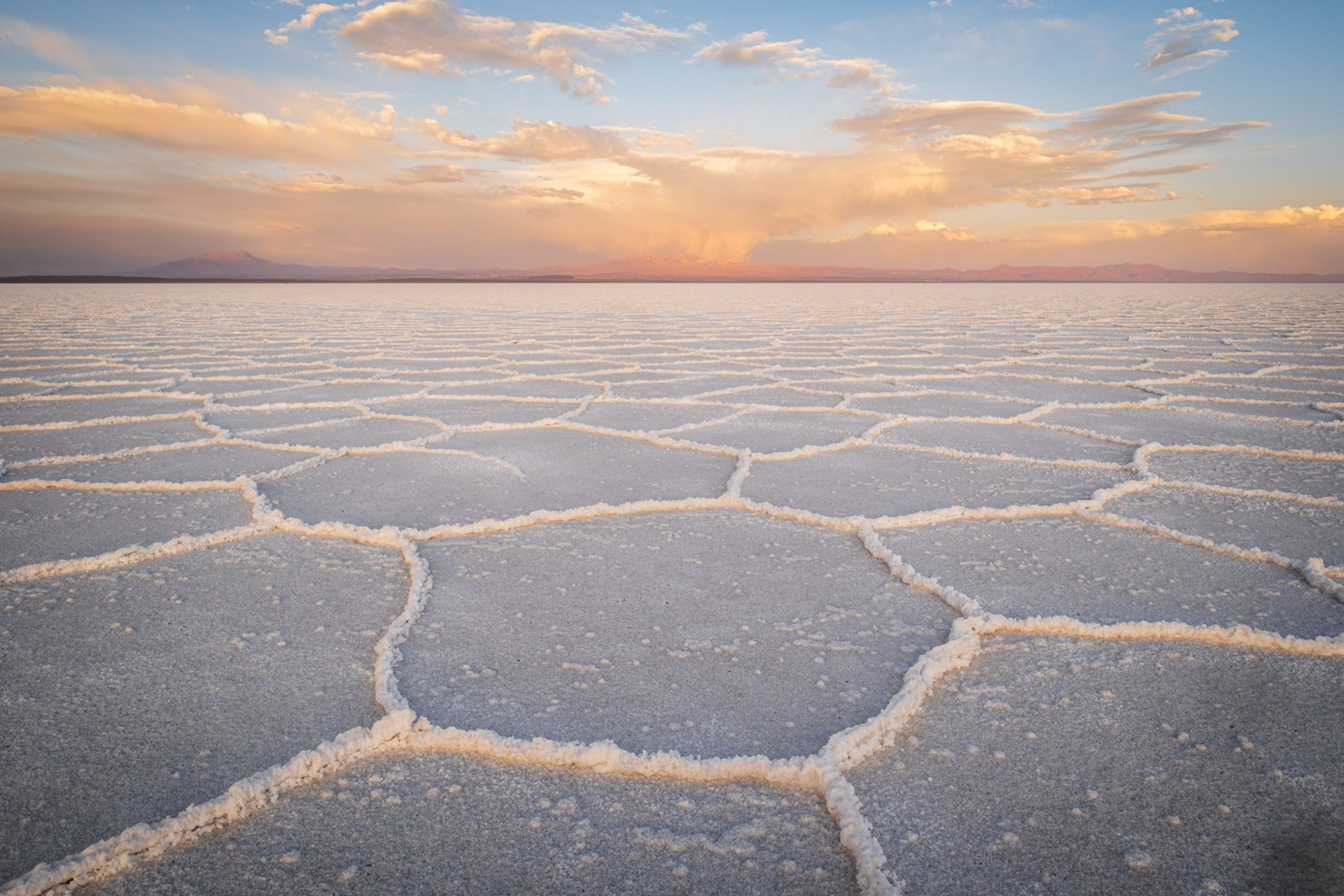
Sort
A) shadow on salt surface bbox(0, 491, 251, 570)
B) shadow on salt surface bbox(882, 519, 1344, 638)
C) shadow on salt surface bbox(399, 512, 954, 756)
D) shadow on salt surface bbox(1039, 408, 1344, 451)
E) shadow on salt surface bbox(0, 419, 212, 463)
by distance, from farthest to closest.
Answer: shadow on salt surface bbox(1039, 408, 1344, 451)
shadow on salt surface bbox(0, 419, 212, 463)
shadow on salt surface bbox(0, 491, 251, 570)
shadow on salt surface bbox(882, 519, 1344, 638)
shadow on salt surface bbox(399, 512, 954, 756)

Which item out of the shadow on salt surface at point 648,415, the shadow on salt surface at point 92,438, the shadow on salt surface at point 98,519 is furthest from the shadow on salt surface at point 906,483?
the shadow on salt surface at point 92,438

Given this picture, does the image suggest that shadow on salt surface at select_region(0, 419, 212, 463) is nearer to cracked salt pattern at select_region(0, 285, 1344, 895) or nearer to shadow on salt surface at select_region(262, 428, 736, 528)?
cracked salt pattern at select_region(0, 285, 1344, 895)

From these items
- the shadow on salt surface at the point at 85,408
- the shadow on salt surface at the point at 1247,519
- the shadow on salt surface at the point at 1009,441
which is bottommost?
the shadow on salt surface at the point at 1247,519

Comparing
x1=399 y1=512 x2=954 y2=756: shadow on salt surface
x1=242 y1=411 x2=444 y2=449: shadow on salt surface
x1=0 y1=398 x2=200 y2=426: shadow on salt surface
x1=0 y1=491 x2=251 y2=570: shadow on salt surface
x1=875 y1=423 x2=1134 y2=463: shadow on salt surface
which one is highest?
x1=0 y1=398 x2=200 y2=426: shadow on salt surface

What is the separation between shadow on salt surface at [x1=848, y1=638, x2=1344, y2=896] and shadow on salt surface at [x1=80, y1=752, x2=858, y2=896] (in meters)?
0.09

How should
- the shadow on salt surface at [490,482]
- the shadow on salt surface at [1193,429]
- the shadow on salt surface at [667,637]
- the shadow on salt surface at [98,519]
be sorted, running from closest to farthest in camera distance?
the shadow on salt surface at [667,637] < the shadow on salt surface at [98,519] < the shadow on salt surface at [490,482] < the shadow on salt surface at [1193,429]

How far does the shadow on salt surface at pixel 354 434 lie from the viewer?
1924 mm

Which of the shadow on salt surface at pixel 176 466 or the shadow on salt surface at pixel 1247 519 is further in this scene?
the shadow on salt surface at pixel 176 466

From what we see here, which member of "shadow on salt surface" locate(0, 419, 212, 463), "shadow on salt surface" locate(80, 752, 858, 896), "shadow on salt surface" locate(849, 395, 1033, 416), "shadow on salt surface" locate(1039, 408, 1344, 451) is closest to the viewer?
"shadow on salt surface" locate(80, 752, 858, 896)

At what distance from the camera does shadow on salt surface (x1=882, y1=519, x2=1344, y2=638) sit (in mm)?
930

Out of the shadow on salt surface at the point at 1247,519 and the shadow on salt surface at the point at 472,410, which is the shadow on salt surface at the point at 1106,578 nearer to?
the shadow on salt surface at the point at 1247,519

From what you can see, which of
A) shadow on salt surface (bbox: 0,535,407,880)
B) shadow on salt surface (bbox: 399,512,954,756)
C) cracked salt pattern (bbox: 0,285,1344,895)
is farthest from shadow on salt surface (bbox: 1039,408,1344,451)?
shadow on salt surface (bbox: 0,535,407,880)

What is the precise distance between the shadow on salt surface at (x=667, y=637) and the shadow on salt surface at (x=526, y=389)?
154cm

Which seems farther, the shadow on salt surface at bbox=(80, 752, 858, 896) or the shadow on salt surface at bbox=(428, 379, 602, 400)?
the shadow on salt surface at bbox=(428, 379, 602, 400)
